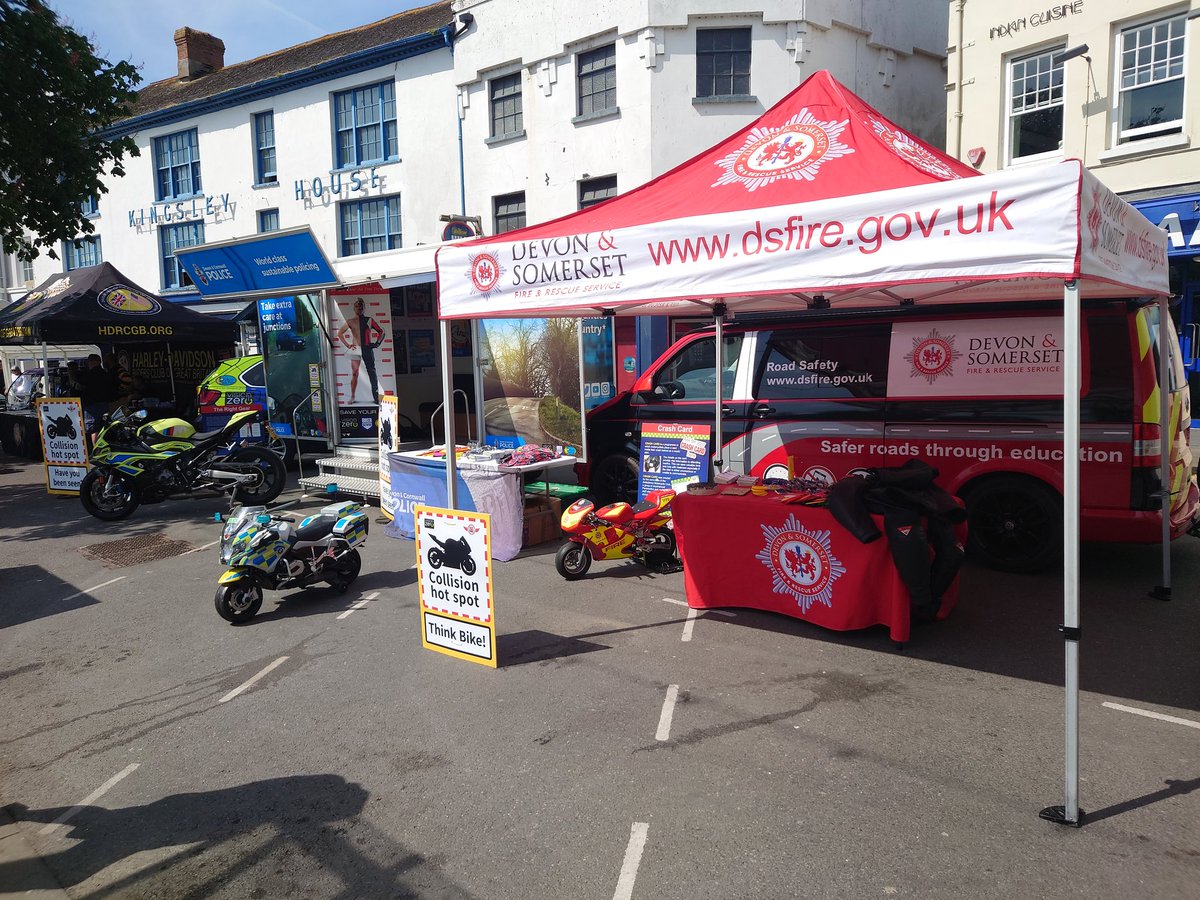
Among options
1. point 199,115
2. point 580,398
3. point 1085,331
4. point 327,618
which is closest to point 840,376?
point 1085,331

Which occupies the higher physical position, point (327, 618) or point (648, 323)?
point (648, 323)

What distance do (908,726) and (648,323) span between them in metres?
11.5

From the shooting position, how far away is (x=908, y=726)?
166 inches

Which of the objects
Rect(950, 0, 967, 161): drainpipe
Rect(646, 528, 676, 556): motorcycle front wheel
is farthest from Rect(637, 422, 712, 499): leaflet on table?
Rect(950, 0, 967, 161): drainpipe

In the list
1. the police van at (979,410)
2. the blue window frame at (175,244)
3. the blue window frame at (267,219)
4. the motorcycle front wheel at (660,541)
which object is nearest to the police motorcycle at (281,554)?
the motorcycle front wheel at (660,541)

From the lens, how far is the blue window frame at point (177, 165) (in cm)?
2414

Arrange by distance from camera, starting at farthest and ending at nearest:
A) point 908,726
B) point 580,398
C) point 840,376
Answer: point 580,398
point 840,376
point 908,726

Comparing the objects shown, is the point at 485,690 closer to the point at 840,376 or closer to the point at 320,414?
the point at 840,376

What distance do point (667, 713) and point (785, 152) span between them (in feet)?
11.0

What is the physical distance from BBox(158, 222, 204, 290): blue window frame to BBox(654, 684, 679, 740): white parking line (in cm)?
2431

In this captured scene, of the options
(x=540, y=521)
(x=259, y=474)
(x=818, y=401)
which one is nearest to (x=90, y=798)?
(x=540, y=521)

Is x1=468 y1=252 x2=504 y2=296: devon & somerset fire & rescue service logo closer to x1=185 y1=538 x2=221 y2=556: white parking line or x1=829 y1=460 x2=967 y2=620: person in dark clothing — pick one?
x1=829 y1=460 x2=967 y2=620: person in dark clothing

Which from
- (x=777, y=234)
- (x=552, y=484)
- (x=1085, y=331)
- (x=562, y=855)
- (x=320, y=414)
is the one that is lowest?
(x=562, y=855)

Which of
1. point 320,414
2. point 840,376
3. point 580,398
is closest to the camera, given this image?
point 840,376
